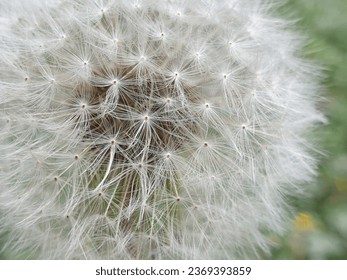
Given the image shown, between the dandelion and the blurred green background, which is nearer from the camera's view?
the dandelion

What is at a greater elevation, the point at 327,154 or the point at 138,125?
the point at 138,125

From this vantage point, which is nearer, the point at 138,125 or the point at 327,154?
the point at 138,125

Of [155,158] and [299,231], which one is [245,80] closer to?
[155,158]

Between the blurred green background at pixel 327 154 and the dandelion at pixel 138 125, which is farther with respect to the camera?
the blurred green background at pixel 327 154
